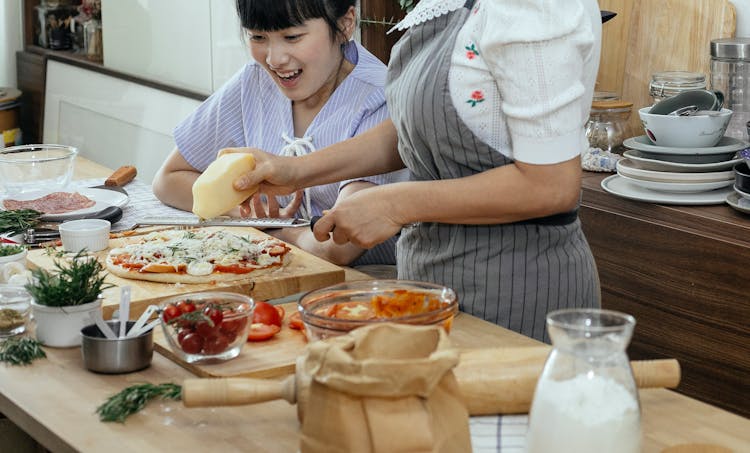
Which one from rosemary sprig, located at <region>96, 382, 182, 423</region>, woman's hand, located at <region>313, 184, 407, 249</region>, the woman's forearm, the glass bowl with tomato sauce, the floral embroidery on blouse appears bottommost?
rosemary sprig, located at <region>96, 382, 182, 423</region>

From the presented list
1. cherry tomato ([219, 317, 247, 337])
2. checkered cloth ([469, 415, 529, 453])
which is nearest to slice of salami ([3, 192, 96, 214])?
cherry tomato ([219, 317, 247, 337])

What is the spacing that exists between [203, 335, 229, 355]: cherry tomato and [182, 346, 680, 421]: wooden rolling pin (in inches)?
10.0

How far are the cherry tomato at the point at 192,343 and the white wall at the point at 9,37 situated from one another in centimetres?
427

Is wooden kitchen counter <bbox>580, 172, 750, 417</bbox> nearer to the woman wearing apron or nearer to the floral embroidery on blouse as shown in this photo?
the woman wearing apron

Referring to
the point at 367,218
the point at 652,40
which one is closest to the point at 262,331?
the point at 367,218

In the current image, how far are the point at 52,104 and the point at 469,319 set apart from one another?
3946mm

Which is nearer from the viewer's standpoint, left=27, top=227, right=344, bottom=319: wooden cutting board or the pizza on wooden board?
left=27, top=227, right=344, bottom=319: wooden cutting board

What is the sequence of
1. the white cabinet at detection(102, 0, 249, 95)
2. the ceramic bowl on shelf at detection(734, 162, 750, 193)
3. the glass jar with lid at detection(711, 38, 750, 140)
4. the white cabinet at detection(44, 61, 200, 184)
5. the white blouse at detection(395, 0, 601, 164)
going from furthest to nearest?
the white cabinet at detection(44, 61, 200, 184)
the white cabinet at detection(102, 0, 249, 95)
the glass jar with lid at detection(711, 38, 750, 140)
the ceramic bowl on shelf at detection(734, 162, 750, 193)
the white blouse at detection(395, 0, 601, 164)

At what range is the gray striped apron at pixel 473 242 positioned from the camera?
1795mm

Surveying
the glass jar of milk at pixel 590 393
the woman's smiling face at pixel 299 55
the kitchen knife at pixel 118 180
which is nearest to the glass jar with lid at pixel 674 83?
the woman's smiling face at pixel 299 55

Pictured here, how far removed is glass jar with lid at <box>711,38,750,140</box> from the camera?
2.77 m

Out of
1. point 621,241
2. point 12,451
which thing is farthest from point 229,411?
point 621,241

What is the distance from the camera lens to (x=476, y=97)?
1.72m

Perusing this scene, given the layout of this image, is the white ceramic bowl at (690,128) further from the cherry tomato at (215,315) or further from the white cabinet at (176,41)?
the white cabinet at (176,41)
